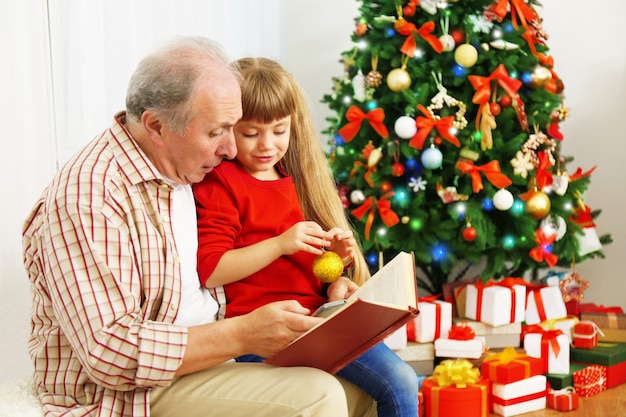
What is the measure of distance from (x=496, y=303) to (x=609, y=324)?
0.59 meters

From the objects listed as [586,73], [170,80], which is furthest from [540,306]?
[170,80]

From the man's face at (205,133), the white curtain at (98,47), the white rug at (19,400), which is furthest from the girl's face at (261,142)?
the white rug at (19,400)

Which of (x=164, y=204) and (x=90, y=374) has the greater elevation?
(x=164, y=204)

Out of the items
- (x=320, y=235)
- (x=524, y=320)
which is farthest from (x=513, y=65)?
(x=320, y=235)

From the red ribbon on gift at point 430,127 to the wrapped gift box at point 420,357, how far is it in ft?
2.26

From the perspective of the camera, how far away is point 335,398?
4.57 feet

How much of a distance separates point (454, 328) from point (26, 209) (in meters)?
1.50

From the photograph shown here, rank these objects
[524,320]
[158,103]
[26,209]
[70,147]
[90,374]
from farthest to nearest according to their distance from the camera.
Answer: [524,320], [70,147], [26,209], [158,103], [90,374]

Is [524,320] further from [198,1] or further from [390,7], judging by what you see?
[198,1]

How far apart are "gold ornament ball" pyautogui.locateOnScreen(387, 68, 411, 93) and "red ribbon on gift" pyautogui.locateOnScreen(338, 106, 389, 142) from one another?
0.09 m

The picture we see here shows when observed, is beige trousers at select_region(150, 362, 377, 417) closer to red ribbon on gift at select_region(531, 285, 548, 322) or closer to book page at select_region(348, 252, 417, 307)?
book page at select_region(348, 252, 417, 307)

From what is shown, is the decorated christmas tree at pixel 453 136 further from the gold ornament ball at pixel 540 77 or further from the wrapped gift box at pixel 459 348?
the wrapped gift box at pixel 459 348

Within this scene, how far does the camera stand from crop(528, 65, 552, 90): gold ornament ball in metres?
2.76

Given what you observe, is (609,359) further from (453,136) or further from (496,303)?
(453,136)
